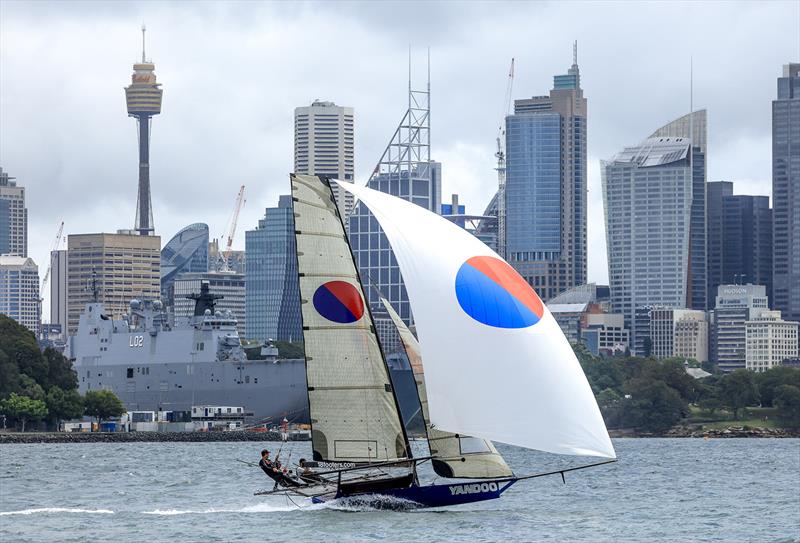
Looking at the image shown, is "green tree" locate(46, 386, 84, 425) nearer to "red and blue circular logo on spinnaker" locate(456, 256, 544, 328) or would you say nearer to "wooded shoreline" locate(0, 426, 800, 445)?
"wooded shoreline" locate(0, 426, 800, 445)

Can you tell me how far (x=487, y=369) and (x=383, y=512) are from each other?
544cm

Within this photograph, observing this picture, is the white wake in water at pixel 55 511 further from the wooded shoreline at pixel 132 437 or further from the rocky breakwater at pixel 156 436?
the rocky breakwater at pixel 156 436

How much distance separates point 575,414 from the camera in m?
38.7

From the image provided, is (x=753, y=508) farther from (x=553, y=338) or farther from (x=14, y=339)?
(x=14, y=339)

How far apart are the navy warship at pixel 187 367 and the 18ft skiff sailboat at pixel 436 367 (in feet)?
308

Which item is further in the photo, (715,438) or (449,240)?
(715,438)

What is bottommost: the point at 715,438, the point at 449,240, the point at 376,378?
the point at 715,438

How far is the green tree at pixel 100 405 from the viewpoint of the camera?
135m

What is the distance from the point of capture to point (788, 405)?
546 ft

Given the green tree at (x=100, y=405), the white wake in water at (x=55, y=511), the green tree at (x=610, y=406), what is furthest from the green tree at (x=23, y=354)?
the white wake in water at (x=55, y=511)

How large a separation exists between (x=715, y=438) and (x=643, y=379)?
83.3ft

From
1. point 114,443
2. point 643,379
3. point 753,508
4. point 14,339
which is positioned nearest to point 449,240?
point 753,508

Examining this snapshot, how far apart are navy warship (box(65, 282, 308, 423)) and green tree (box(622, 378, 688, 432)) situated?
133 ft

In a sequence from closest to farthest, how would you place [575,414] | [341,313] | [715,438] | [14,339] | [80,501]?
[575,414] < [341,313] < [80,501] < [14,339] < [715,438]
